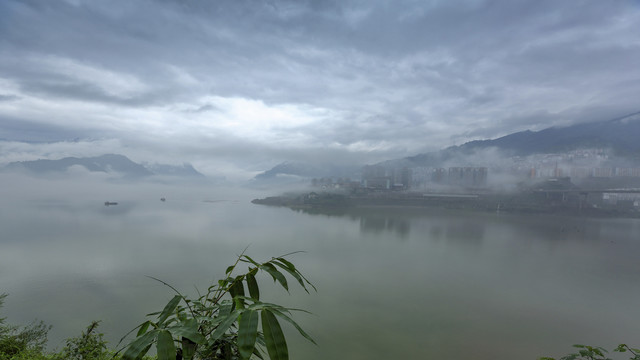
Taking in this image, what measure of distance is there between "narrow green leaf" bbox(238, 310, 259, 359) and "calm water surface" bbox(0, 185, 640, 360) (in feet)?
13.0

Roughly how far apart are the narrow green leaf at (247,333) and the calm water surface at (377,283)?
156 inches

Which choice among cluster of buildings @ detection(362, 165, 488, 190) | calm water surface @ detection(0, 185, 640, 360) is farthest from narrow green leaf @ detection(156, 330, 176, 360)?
cluster of buildings @ detection(362, 165, 488, 190)

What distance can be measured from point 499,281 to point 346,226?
8773mm

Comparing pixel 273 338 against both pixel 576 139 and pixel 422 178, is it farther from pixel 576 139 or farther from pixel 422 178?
pixel 576 139

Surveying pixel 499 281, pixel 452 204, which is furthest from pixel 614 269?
pixel 452 204

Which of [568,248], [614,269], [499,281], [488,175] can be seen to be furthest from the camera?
[488,175]

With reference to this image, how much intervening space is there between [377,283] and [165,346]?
24.2 ft

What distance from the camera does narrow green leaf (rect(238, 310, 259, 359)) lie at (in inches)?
15.5

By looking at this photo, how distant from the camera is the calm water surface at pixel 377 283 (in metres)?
4.74

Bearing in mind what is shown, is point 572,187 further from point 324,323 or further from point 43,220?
point 43,220

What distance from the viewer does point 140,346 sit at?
45 centimetres

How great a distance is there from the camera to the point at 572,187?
27766 millimetres

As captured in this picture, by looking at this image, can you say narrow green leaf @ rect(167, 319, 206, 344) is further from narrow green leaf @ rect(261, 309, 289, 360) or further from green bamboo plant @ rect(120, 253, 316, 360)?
narrow green leaf @ rect(261, 309, 289, 360)

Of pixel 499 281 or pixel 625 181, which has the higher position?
pixel 625 181
